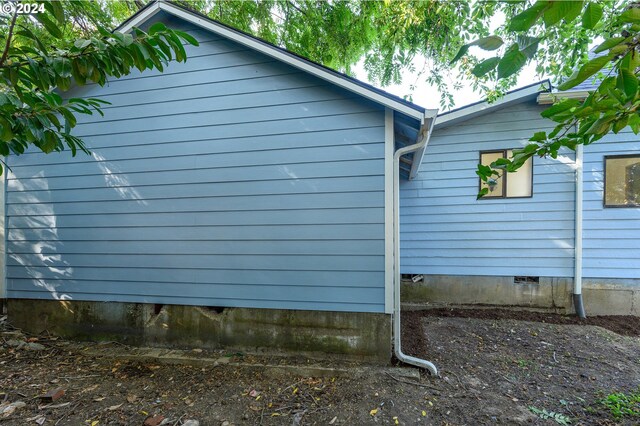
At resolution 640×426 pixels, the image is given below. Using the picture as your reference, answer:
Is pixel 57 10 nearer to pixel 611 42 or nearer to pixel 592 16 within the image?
pixel 592 16

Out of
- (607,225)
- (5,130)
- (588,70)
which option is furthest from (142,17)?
(607,225)

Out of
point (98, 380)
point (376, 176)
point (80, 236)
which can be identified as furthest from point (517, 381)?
point (80, 236)

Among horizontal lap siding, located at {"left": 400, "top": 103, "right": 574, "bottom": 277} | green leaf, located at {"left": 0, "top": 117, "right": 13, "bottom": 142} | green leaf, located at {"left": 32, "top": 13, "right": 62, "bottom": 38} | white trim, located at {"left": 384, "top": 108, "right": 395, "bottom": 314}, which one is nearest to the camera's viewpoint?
green leaf, located at {"left": 32, "top": 13, "right": 62, "bottom": 38}

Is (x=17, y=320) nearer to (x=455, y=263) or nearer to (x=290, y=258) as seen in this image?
(x=290, y=258)

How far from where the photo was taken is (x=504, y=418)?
8.11 feet

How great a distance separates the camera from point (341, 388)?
281 cm

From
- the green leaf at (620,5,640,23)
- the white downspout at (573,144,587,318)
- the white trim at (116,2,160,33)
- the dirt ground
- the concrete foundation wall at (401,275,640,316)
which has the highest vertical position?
the white trim at (116,2,160,33)

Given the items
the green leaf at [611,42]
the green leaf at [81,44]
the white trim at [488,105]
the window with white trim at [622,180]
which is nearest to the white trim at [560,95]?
the white trim at [488,105]

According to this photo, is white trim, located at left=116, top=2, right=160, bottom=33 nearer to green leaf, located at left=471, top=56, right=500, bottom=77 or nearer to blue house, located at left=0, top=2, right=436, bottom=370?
blue house, located at left=0, top=2, right=436, bottom=370

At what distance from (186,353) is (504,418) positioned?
3.41 meters

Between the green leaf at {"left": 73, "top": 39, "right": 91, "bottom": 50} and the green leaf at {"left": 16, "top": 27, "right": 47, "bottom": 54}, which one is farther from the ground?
the green leaf at {"left": 73, "top": 39, "right": 91, "bottom": 50}

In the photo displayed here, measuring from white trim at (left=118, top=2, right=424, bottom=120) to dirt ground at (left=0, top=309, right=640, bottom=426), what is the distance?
9.16 feet

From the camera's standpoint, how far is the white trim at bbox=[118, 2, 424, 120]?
301 cm

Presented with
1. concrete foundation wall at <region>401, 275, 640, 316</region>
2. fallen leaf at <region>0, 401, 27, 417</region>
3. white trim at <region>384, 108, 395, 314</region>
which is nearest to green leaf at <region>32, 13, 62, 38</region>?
Result: white trim at <region>384, 108, 395, 314</region>
